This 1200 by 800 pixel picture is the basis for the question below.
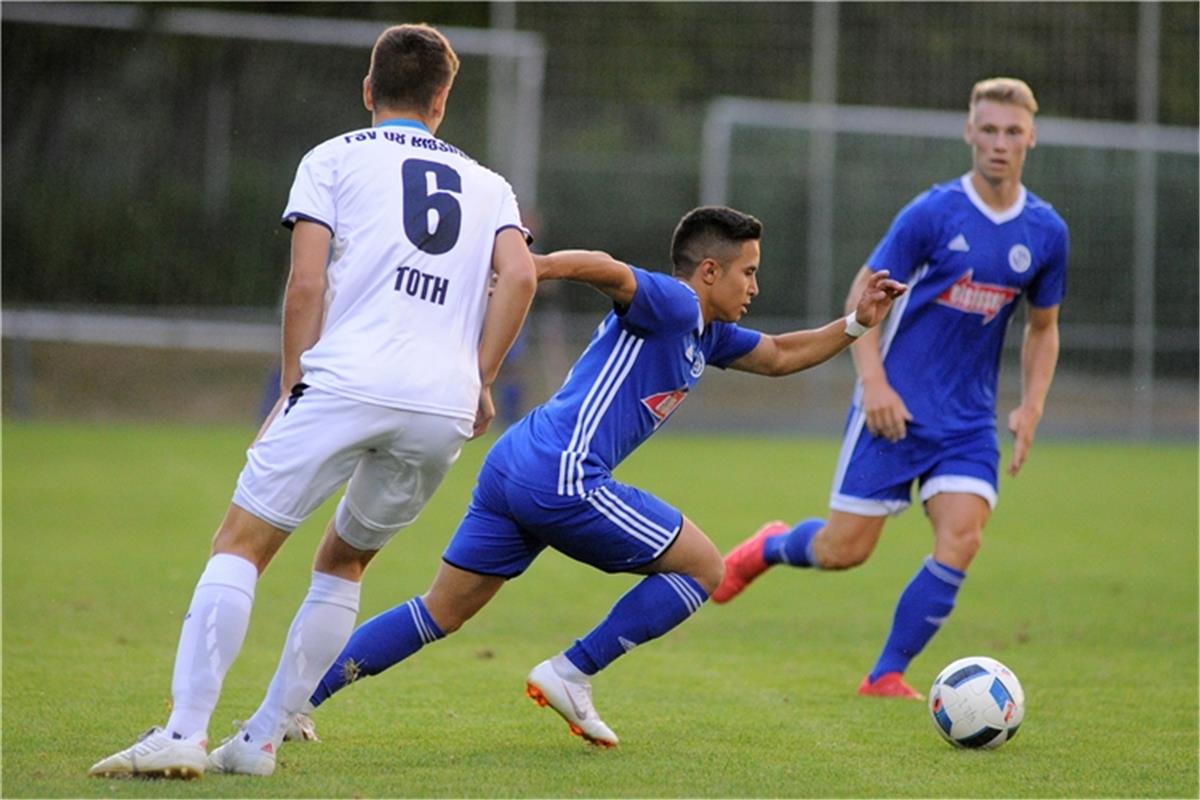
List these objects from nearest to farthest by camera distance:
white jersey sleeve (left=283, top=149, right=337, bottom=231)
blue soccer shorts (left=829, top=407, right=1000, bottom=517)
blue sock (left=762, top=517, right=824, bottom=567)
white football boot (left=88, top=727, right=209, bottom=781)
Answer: white football boot (left=88, top=727, right=209, bottom=781), white jersey sleeve (left=283, top=149, right=337, bottom=231), blue soccer shorts (left=829, top=407, right=1000, bottom=517), blue sock (left=762, top=517, right=824, bottom=567)

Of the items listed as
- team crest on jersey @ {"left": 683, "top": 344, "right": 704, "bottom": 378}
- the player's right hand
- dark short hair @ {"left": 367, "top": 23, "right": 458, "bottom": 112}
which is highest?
dark short hair @ {"left": 367, "top": 23, "right": 458, "bottom": 112}

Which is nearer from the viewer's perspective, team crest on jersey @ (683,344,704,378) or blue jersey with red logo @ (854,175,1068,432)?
team crest on jersey @ (683,344,704,378)

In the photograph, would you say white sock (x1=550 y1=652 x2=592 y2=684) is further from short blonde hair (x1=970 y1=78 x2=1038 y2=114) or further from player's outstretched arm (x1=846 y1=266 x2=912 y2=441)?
short blonde hair (x1=970 y1=78 x2=1038 y2=114)

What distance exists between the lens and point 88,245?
21.4 meters

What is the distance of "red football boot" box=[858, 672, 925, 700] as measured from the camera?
21.2 feet

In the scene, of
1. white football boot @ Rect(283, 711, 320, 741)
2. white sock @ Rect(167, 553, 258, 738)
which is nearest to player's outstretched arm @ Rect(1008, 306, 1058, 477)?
white football boot @ Rect(283, 711, 320, 741)

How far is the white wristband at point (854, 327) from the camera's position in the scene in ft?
18.4

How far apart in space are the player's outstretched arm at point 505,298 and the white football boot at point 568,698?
0.96 m

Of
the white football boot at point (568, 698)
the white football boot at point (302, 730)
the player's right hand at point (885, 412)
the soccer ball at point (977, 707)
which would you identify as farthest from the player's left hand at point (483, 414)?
the player's right hand at point (885, 412)

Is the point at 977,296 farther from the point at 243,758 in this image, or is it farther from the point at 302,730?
the point at 243,758

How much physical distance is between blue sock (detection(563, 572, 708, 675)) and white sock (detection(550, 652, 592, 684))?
0.01 meters

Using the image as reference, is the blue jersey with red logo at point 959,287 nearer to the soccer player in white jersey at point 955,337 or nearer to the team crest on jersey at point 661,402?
the soccer player in white jersey at point 955,337

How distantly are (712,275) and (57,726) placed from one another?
2507mm

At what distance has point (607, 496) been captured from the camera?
5047 millimetres
